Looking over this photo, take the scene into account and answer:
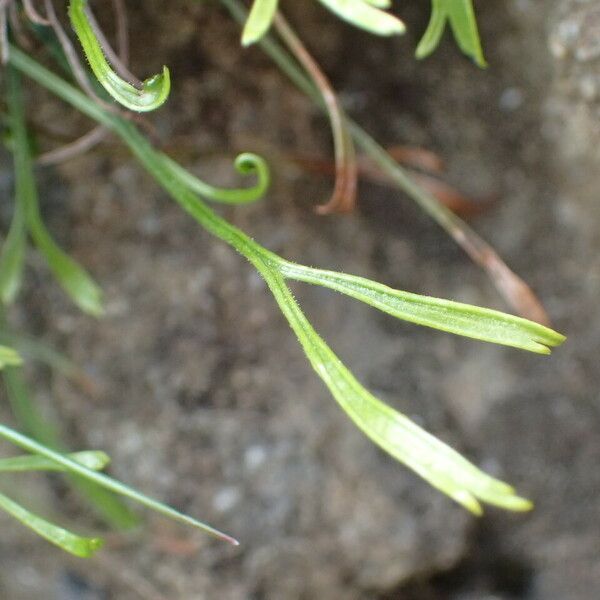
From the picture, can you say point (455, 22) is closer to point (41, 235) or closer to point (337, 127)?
point (337, 127)

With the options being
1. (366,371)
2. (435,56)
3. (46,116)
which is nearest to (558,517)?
(366,371)

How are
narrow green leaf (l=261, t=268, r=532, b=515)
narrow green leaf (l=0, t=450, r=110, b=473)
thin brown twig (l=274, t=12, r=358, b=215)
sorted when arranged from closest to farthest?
narrow green leaf (l=261, t=268, r=532, b=515) < narrow green leaf (l=0, t=450, r=110, b=473) < thin brown twig (l=274, t=12, r=358, b=215)

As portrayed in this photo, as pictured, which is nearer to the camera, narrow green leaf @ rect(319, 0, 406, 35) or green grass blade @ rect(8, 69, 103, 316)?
narrow green leaf @ rect(319, 0, 406, 35)


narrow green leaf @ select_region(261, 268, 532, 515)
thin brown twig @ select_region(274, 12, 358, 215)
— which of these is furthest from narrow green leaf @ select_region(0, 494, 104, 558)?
thin brown twig @ select_region(274, 12, 358, 215)

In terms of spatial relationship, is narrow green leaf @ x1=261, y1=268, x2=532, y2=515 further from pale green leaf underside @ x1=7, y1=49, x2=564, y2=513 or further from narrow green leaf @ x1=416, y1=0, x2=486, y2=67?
narrow green leaf @ x1=416, y1=0, x2=486, y2=67

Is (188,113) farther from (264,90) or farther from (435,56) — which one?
(435,56)
